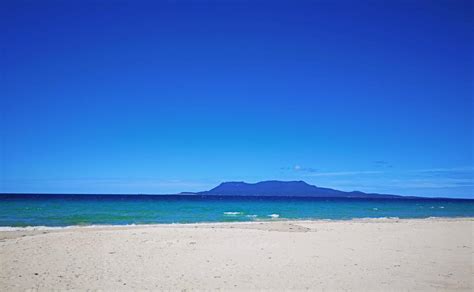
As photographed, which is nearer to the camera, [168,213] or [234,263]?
[234,263]

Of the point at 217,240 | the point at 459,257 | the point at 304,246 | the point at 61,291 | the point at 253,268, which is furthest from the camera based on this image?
the point at 217,240

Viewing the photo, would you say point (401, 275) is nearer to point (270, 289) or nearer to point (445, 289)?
point (445, 289)

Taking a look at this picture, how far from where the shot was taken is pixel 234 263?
10.5 metres

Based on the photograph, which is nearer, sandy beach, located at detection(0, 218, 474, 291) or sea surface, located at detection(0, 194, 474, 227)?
sandy beach, located at detection(0, 218, 474, 291)

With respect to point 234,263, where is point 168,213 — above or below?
below

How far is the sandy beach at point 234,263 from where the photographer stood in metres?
8.43

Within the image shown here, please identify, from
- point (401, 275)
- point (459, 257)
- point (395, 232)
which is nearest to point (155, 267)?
point (401, 275)

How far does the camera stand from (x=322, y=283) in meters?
8.51

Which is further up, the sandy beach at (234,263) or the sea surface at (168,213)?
the sandy beach at (234,263)

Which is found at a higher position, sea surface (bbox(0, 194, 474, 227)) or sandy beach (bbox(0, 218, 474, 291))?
sandy beach (bbox(0, 218, 474, 291))

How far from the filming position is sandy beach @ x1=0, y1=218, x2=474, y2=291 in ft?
27.7

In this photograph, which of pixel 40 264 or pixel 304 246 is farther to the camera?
pixel 304 246

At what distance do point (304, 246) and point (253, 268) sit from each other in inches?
168

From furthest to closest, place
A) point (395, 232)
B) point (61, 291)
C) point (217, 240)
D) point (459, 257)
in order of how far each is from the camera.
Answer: point (395, 232) → point (217, 240) → point (459, 257) → point (61, 291)
